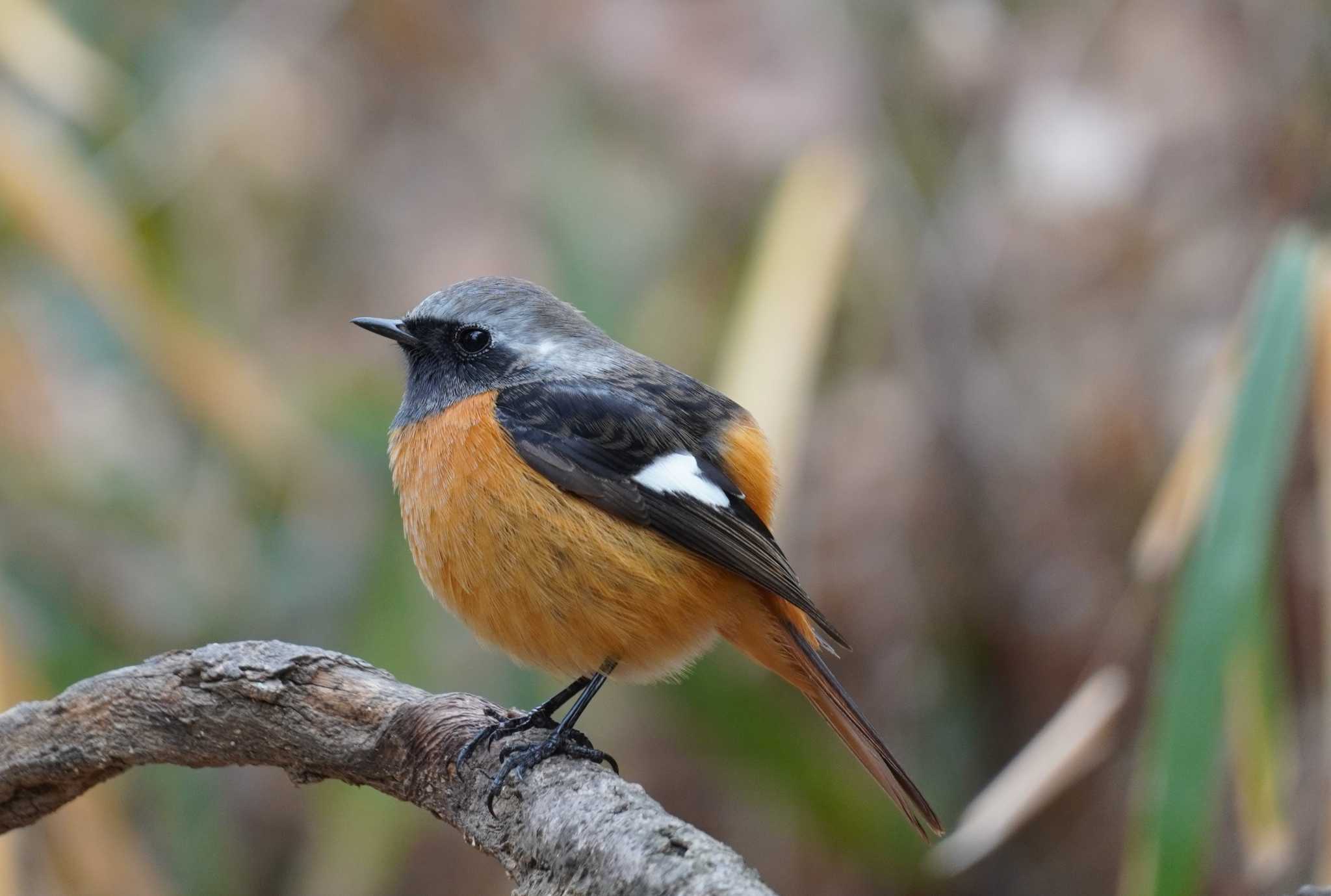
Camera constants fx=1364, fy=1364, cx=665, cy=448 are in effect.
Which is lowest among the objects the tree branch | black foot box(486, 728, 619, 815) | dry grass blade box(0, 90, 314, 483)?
black foot box(486, 728, 619, 815)

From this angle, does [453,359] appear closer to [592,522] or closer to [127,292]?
[592,522]

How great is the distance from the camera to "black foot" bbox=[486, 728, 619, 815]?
86.4 inches

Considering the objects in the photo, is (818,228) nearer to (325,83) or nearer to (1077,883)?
(1077,883)

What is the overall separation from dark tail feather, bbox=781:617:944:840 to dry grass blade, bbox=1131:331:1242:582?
87 centimetres

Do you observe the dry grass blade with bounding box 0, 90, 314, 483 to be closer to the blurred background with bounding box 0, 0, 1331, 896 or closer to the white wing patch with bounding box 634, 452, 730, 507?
the blurred background with bounding box 0, 0, 1331, 896

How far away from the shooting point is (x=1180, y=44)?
665cm

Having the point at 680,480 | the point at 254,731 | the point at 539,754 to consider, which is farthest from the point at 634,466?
the point at 254,731

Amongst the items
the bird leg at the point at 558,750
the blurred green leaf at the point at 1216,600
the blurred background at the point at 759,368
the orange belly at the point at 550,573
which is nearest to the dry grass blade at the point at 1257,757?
the blurred green leaf at the point at 1216,600

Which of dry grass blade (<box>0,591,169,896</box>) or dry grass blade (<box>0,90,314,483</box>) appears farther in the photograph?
dry grass blade (<box>0,90,314,483</box>)

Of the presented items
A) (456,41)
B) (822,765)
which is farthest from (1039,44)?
(822,765)

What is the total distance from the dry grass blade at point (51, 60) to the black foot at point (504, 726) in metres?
2.73

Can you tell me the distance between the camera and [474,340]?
3082mm

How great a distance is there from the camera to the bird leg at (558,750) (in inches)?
86.7

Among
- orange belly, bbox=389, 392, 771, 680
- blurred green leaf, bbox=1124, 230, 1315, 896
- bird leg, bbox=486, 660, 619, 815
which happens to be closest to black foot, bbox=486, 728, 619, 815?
bird leg, bbox=486, 660, 619, 815
